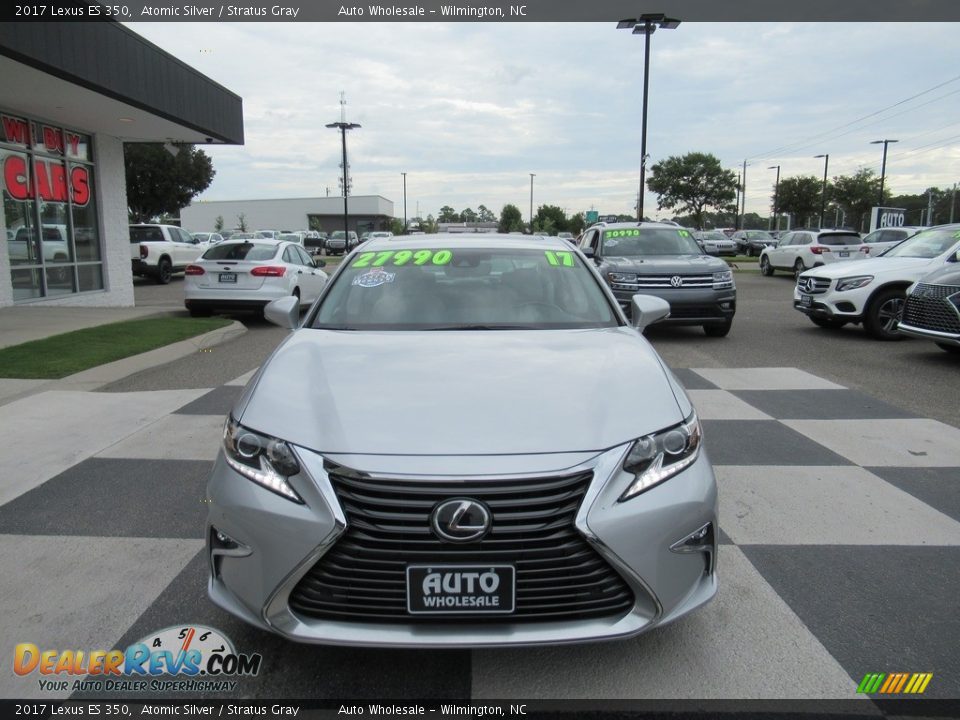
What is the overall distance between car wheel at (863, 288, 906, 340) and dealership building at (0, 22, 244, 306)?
12.5 meters

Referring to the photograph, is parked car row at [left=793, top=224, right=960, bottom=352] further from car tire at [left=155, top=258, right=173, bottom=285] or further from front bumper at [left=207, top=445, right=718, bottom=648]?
car tire at [left=155, top=258, right=173, bottom=285]

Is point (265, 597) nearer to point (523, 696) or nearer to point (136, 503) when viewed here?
point (523, 696)

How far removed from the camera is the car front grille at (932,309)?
838cm

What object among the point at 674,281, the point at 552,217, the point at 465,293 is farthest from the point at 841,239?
the point at 552,217

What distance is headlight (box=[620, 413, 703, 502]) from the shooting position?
96.0 inches

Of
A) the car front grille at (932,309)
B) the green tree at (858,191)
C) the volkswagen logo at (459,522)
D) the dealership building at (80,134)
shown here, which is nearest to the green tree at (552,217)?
the green tree at (858,191)

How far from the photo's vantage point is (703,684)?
258 cm

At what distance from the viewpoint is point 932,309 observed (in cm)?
868

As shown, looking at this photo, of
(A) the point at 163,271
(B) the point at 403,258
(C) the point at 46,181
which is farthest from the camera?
(A) the point at 163,271

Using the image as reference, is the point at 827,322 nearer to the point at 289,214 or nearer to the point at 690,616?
the point at 690,616

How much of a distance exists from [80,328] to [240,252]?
3.11 metres

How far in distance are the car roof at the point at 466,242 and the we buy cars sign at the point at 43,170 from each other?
39.8 feet

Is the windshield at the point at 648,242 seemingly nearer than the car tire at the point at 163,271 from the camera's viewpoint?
Yes

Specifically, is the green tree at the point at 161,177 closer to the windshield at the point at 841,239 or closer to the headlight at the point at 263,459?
the windshield at the point at 841,239
